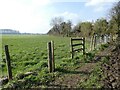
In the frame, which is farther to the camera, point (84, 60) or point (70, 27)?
point (70, 27)

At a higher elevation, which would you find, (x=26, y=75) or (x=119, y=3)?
(x=119, y=3)

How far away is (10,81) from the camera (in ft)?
30.3

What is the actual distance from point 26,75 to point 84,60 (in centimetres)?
423

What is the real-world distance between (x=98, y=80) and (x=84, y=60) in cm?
450

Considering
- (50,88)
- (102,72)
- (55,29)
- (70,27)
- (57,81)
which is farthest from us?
(55,29)

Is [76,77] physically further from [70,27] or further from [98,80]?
[70,27]

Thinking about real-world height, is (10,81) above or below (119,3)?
below

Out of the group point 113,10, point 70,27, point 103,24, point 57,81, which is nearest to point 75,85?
point 57,81

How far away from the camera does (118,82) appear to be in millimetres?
8227

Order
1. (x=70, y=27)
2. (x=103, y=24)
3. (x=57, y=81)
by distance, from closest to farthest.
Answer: (x=57, y=81) → (x=103, y=24) → (x=70, y=27)

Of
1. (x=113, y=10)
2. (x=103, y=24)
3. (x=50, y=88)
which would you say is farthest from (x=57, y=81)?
(x=103, y=24)

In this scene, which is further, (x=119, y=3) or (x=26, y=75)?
(x=119, y=3)

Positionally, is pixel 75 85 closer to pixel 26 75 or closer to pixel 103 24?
pixel 26 75

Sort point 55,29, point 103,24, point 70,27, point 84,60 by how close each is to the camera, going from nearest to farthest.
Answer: point 84,60 → point 103,24 → point 70,27 → point 55,29
